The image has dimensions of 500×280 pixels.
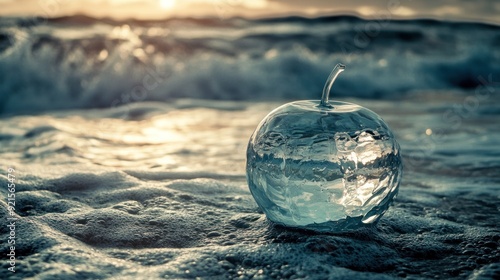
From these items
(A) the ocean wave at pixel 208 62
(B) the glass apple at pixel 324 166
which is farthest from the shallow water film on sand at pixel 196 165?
(B) the glass apple at pixel 324 166

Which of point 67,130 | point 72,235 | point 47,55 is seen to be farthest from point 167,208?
point 47,55

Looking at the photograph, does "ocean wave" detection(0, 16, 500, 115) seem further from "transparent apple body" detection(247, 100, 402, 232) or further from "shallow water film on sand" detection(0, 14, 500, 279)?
"transparent apple body" detection(247, 100, 402, 232)

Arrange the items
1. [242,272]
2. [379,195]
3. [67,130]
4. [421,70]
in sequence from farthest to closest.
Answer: [421,70] → [67,130] → [379,195] → [242,272]

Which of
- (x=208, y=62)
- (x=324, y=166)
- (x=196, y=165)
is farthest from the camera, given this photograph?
Result: (x=208, y=62)

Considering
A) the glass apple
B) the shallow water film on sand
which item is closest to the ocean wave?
the shallow water film on sand

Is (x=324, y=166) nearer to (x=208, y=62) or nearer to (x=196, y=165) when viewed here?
(x=196, y=165)

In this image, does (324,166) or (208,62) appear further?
(208,62)

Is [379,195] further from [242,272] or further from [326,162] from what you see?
[242,272]

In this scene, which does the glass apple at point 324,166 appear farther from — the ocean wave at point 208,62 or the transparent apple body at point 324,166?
the ocean wave at point 208,62

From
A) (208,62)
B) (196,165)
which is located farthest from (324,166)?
(208,62)
